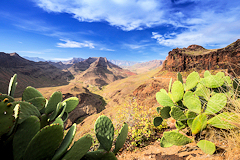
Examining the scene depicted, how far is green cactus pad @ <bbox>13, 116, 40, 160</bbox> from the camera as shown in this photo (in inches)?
29.5

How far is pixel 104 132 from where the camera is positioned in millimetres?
1260

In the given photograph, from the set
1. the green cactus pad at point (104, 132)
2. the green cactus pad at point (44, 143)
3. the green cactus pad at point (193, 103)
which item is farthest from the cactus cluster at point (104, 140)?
the green cactus pad at point (193, 103)

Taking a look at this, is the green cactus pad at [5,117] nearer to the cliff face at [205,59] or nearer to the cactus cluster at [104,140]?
the cactus cluster at [104,140]

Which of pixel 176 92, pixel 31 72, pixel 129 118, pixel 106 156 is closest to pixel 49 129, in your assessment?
pixel 106 156

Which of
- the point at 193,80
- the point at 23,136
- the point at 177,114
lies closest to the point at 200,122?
the point at 177,114

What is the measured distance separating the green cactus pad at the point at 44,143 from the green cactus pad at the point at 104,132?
18.8 inches

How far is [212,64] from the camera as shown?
1867cm

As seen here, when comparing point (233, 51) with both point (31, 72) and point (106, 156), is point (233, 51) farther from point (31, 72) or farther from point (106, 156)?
point (31, 72)

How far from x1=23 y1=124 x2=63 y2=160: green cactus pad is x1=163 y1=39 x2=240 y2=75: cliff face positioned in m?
19.2

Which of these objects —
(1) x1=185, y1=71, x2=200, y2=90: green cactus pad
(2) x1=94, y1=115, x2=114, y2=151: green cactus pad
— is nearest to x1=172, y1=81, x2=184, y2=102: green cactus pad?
(1) x1=185, y1=71, x2=200, y2=90: green cactus pad

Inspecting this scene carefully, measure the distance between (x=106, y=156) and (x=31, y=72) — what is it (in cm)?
5587

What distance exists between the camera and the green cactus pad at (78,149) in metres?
0.83

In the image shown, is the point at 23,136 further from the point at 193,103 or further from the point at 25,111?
the point at 193,103

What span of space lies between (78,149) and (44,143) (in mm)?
259
